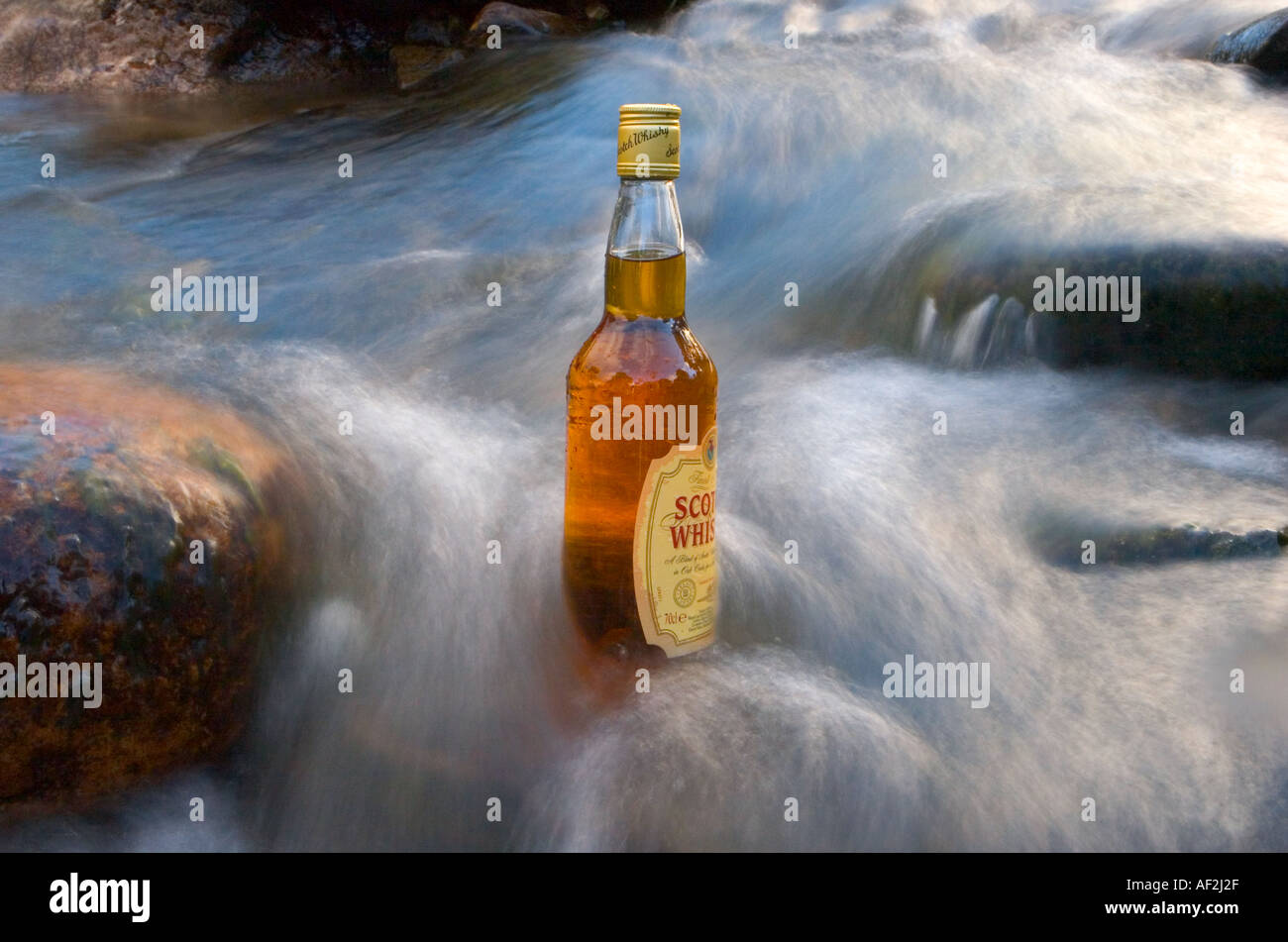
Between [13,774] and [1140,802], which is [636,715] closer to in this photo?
[1140,802]

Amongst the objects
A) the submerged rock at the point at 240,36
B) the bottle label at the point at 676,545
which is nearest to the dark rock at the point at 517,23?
the submerged rock at the point at 240,36

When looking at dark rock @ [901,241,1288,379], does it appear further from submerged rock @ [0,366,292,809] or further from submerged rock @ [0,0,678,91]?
submerged rock @ [0,0,678,91]

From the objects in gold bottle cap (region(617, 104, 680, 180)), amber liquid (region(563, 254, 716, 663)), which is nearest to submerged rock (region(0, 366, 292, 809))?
amber liquid (region(563, 254, 716, 663))

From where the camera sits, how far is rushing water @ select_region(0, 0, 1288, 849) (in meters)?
2.06

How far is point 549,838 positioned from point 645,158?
1093 mm

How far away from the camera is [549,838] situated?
6.57 ft

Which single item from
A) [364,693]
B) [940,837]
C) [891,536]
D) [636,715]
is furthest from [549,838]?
[891,536]

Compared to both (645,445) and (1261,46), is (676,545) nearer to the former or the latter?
(645,445)

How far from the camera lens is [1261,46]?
486 cm

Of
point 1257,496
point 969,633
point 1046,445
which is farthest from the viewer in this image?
point 1046,445

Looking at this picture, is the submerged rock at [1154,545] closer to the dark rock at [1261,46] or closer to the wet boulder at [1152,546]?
the wet boulder at [1152,546]

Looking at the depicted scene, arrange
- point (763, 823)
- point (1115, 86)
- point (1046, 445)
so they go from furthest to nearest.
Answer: point (1115, 86) < point (1046, 445) < point (763, 823)

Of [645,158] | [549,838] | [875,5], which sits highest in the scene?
[875,5]

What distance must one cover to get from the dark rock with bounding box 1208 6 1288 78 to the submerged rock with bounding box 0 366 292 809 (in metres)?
4.26
